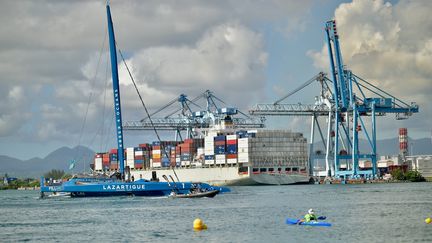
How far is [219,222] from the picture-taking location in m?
71.6

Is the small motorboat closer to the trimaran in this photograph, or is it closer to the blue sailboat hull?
the trimaran

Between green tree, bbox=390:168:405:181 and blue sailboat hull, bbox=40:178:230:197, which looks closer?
blue sailboat hull, bbox=40:178:230:197

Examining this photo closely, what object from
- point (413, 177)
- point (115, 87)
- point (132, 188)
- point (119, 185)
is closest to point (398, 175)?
point (413, 177)

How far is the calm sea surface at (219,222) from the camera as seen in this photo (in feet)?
197

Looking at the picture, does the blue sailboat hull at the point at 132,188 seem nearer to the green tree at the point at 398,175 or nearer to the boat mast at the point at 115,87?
the boat mast at the point at 115,87

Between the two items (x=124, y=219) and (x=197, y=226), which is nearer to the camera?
(x=197, y=226)

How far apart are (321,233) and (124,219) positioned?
2326cm

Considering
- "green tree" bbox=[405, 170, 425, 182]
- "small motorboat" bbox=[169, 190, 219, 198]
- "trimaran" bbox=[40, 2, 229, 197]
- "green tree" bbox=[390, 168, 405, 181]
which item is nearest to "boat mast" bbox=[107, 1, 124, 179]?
"trimaran" bbox=[40, 2, 229, 197]

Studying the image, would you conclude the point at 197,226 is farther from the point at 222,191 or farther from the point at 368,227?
the point at 222,191

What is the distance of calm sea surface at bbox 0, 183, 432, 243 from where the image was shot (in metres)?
59.9

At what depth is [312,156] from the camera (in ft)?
650

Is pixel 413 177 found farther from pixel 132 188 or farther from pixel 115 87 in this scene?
pixel 115 87

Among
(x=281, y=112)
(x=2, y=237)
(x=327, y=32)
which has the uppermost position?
(x=327, y=32)

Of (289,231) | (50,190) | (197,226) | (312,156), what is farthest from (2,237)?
(312,156)
